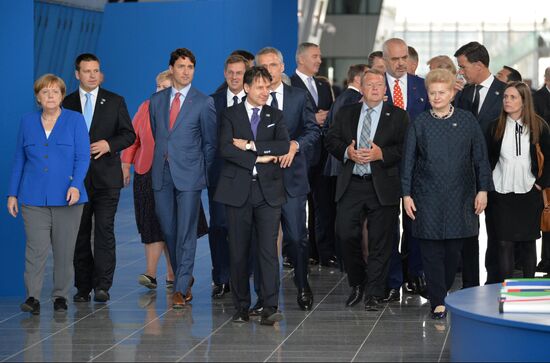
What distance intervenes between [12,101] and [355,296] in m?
2.95

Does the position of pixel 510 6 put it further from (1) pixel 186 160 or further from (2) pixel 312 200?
(1) pixel 186 160

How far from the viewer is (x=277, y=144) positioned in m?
7.92

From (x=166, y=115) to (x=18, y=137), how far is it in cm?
104

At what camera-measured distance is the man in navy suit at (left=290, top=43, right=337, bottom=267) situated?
10500mm

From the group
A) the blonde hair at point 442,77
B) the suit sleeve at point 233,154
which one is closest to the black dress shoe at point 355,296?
the suit sleeve at point 233,154

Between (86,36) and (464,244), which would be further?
(86,36)

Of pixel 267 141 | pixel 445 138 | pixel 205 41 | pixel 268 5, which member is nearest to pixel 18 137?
pixel 267 141

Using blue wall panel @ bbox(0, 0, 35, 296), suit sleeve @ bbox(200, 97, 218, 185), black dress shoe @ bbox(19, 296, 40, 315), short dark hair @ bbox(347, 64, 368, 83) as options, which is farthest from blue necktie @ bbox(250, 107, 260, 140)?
short dark hair @ bbox(347, 64, 368, 83)

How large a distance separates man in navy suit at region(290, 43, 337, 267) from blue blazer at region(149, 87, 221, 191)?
6.44 feet

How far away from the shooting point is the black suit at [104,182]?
8.84 metres

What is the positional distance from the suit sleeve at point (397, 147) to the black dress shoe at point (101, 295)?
7.26 ft

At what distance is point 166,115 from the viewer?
8625mm

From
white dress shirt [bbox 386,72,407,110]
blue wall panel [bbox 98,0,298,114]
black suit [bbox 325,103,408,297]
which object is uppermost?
blue wall panel [bbox 98,0,298,114]

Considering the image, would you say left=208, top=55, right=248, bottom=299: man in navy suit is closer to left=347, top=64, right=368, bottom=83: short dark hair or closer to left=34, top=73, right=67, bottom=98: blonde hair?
left=34, top=73, right=67, bottom=98: blonde hair
